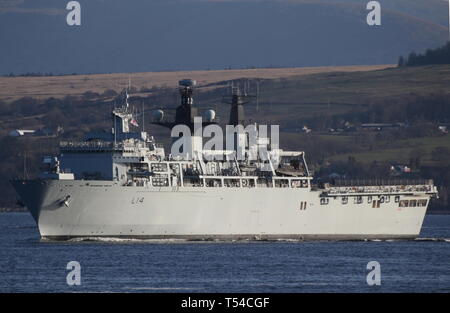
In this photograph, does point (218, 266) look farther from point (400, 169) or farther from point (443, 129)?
point (443, 129)

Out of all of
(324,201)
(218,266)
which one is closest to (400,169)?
(324,201)

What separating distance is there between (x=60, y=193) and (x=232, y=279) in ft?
60.6

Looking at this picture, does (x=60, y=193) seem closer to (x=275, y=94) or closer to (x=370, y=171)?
(x=370, y=171)

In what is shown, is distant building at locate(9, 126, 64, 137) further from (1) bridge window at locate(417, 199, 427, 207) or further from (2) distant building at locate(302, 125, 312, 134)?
(1) bridge window at locate(417, 199, 427, 207)

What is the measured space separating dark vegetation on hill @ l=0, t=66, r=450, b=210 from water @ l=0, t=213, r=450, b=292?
69.8 m

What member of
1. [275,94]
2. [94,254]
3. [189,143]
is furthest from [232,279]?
[275,94]

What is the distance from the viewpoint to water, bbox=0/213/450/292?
52250mm

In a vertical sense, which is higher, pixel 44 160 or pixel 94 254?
pixel 44 160

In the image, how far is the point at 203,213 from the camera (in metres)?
75.7

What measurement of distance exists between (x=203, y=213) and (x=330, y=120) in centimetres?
10201

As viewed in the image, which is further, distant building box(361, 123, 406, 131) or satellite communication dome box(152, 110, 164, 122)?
distant building box(361, 123, 406, 131)

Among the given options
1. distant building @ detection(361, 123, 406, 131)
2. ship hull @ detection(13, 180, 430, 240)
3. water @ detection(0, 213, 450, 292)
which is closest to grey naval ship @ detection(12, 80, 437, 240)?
ship hull @ detection(13, 180, 430, 240)

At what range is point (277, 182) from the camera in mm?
82312

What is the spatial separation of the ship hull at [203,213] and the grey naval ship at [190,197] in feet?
0.18
